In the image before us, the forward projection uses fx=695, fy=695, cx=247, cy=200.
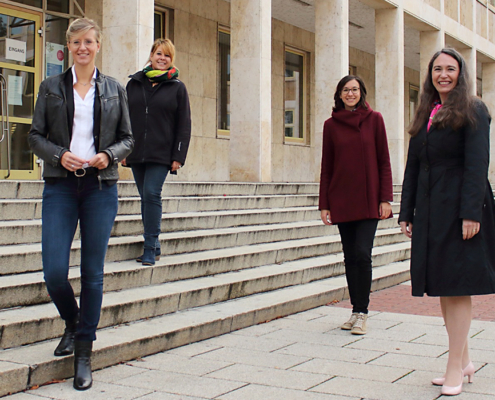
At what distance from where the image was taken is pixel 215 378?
4148mm

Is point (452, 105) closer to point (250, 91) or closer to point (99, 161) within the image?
point (99, 161)

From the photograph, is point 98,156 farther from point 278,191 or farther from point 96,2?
point 96,2

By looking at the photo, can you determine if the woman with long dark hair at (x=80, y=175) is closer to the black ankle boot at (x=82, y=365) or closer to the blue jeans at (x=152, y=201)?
the black ankle boot at (x=82, y=365)

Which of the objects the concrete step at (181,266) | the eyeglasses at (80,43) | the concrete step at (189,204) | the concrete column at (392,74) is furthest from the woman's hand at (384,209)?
the concrete column at (392,74)

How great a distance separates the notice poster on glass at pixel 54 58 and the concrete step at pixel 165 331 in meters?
6.96

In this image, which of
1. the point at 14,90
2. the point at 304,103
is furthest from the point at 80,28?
the point at 304,103

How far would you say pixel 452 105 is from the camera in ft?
13.1

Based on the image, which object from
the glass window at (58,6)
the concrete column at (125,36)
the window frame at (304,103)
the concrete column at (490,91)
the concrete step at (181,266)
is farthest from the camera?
the concrete column at (490,91)

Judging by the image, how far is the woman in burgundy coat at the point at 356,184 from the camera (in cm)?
540

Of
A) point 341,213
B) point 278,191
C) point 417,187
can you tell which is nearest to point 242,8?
point 278,191

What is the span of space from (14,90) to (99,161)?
27.5ft

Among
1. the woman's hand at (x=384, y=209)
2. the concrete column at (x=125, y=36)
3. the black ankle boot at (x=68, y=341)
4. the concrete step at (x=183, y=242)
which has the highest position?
the concrete column at (x=125, y=36)

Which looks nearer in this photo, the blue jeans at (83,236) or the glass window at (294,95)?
the blue jeans at (83,236)

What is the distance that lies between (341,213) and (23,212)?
111 inches
